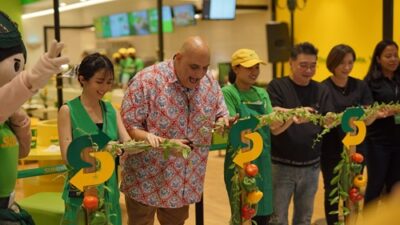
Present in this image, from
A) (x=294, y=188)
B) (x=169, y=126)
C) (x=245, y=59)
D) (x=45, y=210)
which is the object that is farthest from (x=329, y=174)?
(x=45, y=210)

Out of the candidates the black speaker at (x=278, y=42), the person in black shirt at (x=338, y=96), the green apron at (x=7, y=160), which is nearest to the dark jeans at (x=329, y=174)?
the person in black shirt at (x=338, y=96)

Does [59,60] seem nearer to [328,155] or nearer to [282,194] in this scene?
[282,194]

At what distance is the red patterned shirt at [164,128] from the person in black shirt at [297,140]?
0.73 meters

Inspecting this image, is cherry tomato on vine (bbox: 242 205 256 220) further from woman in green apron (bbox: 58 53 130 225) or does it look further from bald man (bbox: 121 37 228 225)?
woman in green apron (bbox: 58 53 130 225)

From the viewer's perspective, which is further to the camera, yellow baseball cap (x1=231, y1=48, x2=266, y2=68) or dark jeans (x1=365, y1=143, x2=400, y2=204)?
dark jeans (x1=365, y1=143, x2=400, y2=204)

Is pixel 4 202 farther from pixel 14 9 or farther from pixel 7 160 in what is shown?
pixel 14 9

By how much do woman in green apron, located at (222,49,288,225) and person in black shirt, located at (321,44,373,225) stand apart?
0.68 m

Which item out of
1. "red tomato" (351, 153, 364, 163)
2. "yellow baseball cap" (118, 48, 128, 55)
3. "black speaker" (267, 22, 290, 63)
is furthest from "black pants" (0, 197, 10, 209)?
"yellow baseball cap" (118, 48, 128, 55)

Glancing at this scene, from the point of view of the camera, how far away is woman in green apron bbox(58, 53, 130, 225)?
255cm

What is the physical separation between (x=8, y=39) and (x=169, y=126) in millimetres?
946

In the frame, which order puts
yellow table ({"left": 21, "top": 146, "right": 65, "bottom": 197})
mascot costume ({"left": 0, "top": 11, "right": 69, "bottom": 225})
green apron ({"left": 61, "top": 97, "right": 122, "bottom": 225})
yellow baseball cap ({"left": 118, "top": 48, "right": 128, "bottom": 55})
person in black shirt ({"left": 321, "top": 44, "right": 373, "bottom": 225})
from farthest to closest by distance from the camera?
yellow baseball cap ({"left": 118, "top": 48, "right": 128, "bottom": 55}) < yellow table ({"left": 21, "top": 146, "right": 65, "bottom": 197}) < person in black shirt ({"left": 321, "top": 44, "right": 373, "bottom": 225}) < green apron ({"left": 61, "top": 97, "right": 122, "bottom": 225}) < mascot costume ({"left": 0, "top": 11, "right": 69, "bottom": 225})

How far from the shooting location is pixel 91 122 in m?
2.73

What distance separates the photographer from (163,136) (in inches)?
112

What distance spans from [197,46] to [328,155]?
1624 mm
